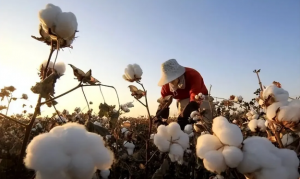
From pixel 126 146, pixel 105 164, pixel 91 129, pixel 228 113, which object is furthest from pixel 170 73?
pixel 105 164

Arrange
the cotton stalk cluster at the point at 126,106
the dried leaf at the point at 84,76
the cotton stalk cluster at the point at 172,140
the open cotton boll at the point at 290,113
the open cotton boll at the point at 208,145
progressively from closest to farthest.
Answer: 1. the open cotton boll at the point at 208,145
2. the open cotton boll at the point at 290,113
3. the dried leaf at the point at 84,76
4. the cotton stalk cluster at the point at 172,140
5. the cotton stalk cluster at the point at 126,106

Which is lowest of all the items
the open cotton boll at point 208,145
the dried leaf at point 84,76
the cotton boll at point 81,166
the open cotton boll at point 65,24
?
the cotton boll at point 81,166

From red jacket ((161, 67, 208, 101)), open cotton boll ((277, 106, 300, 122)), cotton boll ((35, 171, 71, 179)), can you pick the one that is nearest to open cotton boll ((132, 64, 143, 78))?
open cotton boll ((277, 106, 300, 122))

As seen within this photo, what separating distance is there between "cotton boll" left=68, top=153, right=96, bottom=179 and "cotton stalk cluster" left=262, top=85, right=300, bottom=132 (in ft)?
2.18

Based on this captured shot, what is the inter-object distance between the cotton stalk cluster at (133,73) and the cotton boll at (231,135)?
138cm

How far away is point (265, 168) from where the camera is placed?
0.84 metres

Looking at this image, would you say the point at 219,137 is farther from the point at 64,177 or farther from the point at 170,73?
the point at 170,73

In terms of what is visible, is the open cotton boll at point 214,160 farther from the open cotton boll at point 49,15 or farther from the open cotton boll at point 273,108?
the open cotton boll at point 49,15

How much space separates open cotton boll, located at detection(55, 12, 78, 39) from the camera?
1.23 meters

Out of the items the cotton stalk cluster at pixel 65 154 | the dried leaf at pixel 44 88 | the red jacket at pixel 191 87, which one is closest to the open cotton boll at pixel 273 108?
the cotton stalk cluster at pixel 65 154

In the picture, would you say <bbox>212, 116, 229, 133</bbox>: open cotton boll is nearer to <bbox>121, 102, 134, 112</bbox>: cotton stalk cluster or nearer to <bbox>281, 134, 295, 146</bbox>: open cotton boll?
<bbox>281, 134, 295, 146</bbox>: open cotton boll

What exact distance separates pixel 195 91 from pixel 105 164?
4.02 m

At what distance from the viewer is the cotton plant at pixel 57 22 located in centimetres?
123

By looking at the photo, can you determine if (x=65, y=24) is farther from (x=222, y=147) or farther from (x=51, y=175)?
(x=222, y=147)
